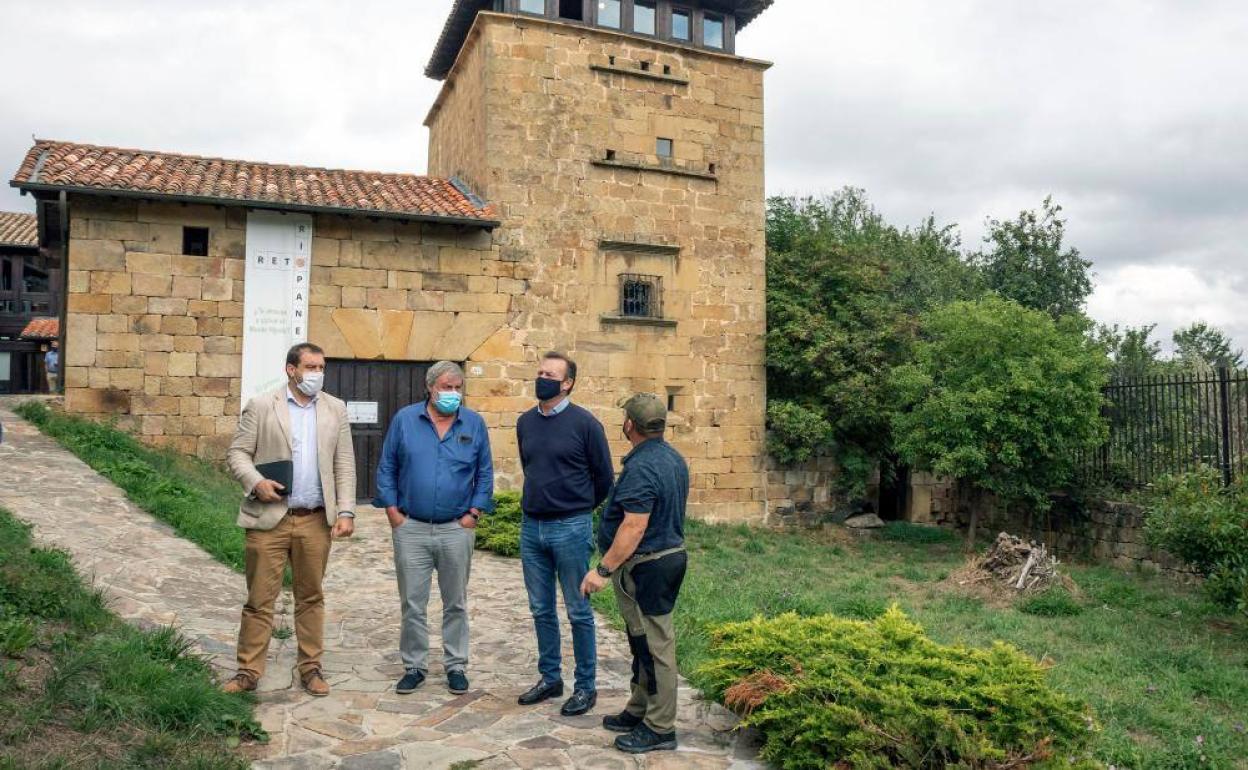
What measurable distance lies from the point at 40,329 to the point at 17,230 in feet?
10.5

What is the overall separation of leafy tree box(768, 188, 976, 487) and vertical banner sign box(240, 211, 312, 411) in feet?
26.0

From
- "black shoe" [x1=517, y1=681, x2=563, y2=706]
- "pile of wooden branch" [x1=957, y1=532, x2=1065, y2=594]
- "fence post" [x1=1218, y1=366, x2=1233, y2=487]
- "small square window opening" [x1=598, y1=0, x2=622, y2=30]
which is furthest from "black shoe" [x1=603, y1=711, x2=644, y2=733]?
"small square window opening" [x1=598, y1=0, x2=622, y2=30]

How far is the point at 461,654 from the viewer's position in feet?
17.5

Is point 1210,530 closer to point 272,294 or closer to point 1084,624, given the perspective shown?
point 1084,624

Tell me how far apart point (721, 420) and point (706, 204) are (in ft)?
12.6

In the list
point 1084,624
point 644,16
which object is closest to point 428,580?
point 1084,624

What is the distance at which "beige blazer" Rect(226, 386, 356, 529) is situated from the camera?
4984mm

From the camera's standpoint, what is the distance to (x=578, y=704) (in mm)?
4895

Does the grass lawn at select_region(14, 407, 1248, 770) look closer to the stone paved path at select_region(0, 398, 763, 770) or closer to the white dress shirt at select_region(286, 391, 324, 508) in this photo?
the stone paved path at select_region(0, 398, 763, 770)

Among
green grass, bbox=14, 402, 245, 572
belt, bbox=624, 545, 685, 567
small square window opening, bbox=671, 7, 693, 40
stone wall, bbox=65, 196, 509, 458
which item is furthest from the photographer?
small square window opening, bbox=671, 7, 693, 40

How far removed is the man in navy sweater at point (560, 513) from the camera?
4.96m

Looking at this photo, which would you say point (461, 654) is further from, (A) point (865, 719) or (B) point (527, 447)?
(A) point (865, 719)

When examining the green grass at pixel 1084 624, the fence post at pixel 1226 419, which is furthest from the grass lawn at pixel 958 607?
the fence post at pixel 1226 419

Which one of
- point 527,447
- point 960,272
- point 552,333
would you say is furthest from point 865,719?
point 960,272
